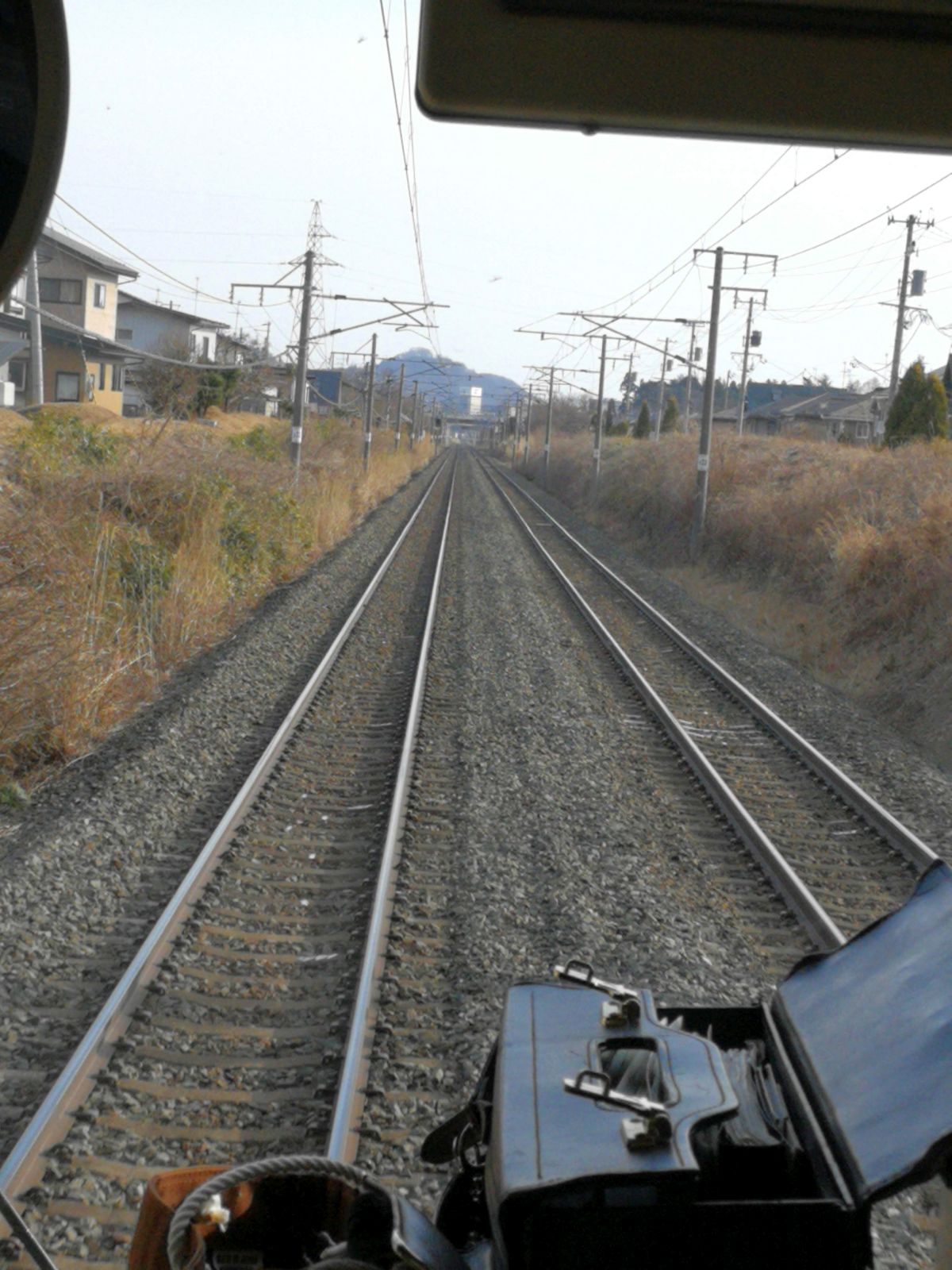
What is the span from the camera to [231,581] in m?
17.2

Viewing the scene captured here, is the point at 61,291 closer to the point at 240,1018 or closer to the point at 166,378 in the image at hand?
the point at 166,378

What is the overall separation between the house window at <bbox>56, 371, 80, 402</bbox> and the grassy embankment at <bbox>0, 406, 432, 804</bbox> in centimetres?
2297

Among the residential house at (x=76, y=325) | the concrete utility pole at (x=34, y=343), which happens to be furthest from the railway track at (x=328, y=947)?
the residential house at (x=76, y=325)

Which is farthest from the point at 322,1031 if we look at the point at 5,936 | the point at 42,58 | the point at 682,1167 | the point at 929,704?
the point at 929,704

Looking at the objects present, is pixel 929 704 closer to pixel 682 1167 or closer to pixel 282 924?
pixel 282 924

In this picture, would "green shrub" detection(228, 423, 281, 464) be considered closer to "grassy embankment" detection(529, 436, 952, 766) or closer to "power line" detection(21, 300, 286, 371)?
"power line" detection(21, 300, 286, 371)

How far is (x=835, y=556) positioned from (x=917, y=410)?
18.6 meters

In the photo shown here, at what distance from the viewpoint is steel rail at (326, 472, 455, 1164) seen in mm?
4355

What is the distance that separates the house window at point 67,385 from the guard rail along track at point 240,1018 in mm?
39705

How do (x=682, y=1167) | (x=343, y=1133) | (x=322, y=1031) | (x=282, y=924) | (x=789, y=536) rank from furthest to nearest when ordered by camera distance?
1. (x=789, y=536)
2. (x=282, y=924)
3. (x=322, y=1031)
4. (x=343, y=1133)
5. (x=682, y=1167)

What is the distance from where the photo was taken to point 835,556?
19.4 m

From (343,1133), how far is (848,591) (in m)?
15.4

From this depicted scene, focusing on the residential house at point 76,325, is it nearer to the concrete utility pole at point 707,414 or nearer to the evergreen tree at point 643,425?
the concrete utility pole at point 707,414

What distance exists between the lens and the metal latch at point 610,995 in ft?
9.02
